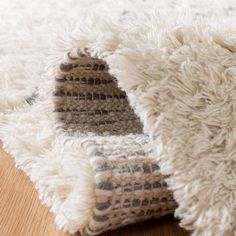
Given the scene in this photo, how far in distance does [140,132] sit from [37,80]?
0.37m

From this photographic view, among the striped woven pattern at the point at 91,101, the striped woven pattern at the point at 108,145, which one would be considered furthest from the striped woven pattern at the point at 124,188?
the striped woven pattern at the point at 91,101

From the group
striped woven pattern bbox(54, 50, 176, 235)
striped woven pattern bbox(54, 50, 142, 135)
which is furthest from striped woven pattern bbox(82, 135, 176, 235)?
striped woven pattern bbox(54, 50, 142, 135)

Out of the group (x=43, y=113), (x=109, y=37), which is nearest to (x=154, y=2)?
(x=43, y=113)

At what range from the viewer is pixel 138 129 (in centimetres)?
69

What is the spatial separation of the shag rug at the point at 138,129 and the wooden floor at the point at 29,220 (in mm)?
16

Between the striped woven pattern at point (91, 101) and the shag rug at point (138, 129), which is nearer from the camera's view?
→ the shag rug at point (138, 129)

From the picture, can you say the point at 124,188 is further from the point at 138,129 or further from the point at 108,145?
the point at 138,129

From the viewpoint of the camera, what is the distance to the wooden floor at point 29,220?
1.84 feet

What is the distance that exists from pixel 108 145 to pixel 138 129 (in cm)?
14

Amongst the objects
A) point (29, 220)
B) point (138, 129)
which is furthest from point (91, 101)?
point (29, 220)

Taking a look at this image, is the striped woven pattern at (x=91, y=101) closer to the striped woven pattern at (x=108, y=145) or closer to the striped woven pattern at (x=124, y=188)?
the striped woven pattern at (x=108, y=145)

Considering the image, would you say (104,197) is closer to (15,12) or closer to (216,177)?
(216,177)

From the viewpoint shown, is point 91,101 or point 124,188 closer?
point 124,188

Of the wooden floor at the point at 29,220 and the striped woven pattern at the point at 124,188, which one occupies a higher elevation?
the striped woven pattern at the point at 124,188
